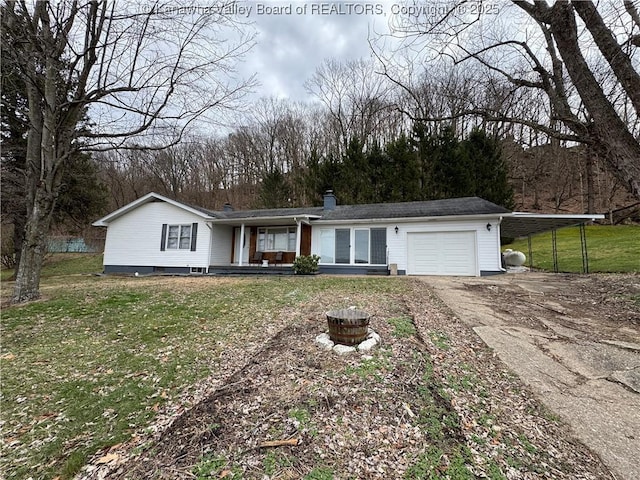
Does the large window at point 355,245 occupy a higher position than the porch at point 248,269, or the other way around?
the large window at point 355,245

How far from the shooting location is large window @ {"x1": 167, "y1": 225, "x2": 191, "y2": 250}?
1390 centimetres

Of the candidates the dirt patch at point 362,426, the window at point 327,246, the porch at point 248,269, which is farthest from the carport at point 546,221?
the porch at point 248,269

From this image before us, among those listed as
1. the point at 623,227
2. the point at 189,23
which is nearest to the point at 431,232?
the point at 189,23

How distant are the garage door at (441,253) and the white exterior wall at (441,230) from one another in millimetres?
188

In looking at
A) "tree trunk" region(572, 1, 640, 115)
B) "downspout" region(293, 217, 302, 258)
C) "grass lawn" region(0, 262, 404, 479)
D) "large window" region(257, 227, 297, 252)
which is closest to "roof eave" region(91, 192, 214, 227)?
"large window" region(257, 227, 297, 252)

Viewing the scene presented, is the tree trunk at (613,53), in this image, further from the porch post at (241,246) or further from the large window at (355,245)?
the porch post at (241,246)

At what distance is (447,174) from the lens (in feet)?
61.1

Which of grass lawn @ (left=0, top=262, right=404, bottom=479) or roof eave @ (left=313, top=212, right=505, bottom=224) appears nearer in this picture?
grass lawn @ (left=0, top=262, right=404, bottom=479)

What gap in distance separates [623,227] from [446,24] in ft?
72.4

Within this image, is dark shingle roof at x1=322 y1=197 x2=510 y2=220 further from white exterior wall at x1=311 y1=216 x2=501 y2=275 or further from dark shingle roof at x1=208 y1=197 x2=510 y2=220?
white exterior wall at x1=311 y1=216 x2=501 y2=275

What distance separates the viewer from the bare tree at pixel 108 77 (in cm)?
661

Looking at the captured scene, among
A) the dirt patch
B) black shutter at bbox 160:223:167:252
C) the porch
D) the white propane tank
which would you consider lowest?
the dirt patch

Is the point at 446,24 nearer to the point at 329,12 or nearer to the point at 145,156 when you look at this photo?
the point at 329,12

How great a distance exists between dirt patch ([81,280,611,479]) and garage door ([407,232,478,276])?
27.7ft
